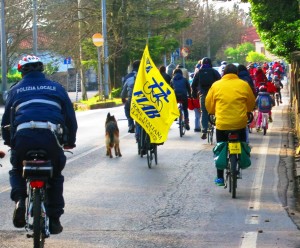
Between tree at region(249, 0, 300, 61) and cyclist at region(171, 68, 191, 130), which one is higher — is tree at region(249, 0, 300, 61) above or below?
above

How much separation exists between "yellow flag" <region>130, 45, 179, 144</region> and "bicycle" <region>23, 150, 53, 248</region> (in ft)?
28.4

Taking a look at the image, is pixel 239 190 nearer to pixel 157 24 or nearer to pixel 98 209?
pixel 98 209

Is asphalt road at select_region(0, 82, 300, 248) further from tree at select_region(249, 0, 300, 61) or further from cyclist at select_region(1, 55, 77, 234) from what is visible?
tree at select_region(249, 0, 300, 61)

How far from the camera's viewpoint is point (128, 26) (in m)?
53.9

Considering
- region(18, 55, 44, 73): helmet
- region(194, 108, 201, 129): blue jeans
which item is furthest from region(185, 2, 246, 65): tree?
region(18, 55, 44, 73): helmet

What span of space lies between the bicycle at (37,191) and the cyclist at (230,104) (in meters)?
5.43

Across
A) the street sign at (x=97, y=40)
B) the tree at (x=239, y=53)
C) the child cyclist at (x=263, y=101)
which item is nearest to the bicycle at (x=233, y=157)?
the child cyclist at (x=263, y=101)

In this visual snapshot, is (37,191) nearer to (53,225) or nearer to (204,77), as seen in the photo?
(53,225)

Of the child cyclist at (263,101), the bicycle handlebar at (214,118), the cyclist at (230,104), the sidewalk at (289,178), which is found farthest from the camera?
the child cyclist at (263,101)

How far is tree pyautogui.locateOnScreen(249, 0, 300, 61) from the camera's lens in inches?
1160

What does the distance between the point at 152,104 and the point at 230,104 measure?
3984 mm

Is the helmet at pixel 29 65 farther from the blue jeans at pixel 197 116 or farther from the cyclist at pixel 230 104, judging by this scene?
the blue jeans at pixel 197 116

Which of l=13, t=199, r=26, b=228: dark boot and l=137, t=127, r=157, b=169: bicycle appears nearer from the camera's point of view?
l=13, t=199, r=26, b=228: dark boot

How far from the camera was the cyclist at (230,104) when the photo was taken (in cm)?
1293
